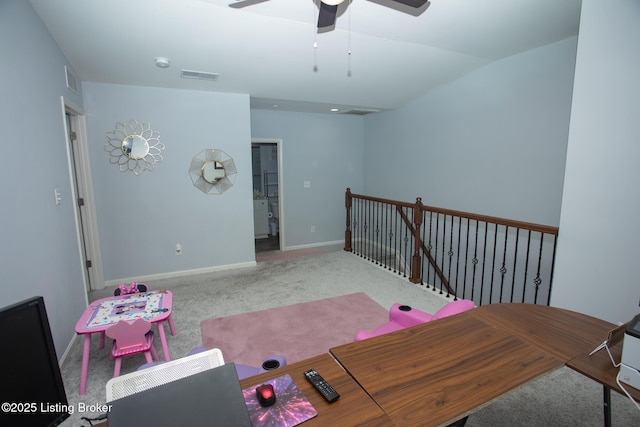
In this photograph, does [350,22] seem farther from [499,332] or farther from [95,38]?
[499,332]

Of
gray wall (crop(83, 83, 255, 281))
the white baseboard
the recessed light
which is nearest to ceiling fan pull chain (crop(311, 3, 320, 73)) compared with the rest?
gray wall (crop(83, 83, 255, 281))

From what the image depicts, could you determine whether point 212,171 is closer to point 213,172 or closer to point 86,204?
point 213,172

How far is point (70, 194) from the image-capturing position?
2.92 metres

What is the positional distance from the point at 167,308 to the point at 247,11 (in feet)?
8.09

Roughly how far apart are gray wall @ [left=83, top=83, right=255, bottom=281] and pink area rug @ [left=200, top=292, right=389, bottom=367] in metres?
1.66

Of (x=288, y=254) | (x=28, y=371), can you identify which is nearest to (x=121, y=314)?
(x=28, y=371)

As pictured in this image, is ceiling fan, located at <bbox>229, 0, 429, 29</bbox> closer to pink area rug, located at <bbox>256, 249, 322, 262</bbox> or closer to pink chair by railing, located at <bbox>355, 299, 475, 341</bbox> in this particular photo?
pink chair by railing, located at <bbox>355, 299, 475, 341</bbox>

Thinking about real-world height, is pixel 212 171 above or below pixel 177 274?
above

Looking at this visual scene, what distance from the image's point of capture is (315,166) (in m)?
6.08

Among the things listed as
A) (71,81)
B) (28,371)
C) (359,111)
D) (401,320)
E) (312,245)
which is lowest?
(312,245)

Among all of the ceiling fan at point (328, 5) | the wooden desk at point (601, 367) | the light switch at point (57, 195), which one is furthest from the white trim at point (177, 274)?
the wooden desk at point (601, 367)

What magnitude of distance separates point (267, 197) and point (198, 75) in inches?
A: 165

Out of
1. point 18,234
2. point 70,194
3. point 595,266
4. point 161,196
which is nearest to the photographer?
point 18,234

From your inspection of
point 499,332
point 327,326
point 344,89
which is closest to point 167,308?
point 327,326
